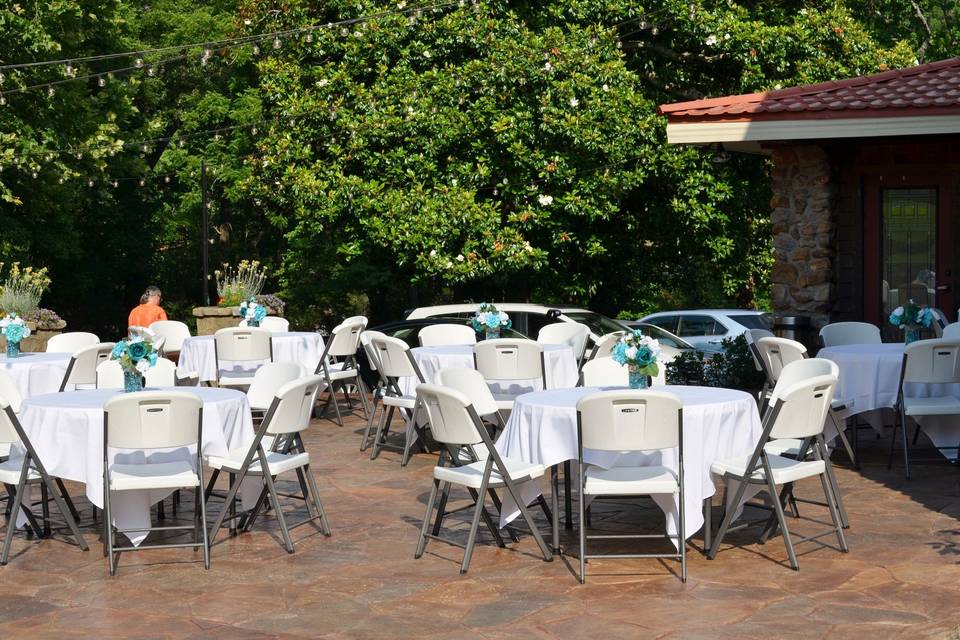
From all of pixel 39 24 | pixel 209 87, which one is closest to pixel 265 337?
pixel 39 24

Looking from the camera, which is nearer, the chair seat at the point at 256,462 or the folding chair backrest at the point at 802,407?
the folding chair backrest at the point at 802,407

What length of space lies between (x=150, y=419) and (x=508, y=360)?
4006mm

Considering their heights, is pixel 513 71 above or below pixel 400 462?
above

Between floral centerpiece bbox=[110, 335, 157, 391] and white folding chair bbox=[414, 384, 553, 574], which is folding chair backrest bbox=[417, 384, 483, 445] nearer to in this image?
white folding chair bbox=[414, 384, 553, 574]

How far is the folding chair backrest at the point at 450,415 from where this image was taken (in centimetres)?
668

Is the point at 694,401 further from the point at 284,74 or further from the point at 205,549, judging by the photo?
the point at 284,74

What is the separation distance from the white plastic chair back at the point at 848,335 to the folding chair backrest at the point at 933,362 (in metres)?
1.63

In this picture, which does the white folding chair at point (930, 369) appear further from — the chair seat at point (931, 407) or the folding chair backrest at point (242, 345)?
the folding chair backrest at point (242, 345)

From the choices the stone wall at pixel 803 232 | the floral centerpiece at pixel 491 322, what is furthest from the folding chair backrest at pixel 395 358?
the stone wall at pixel 803 232

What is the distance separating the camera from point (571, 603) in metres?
6.06

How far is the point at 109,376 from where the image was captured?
880 centimetres

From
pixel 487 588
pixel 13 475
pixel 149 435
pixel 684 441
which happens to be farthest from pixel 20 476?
pixel 684 441

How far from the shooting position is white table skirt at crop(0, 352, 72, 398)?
10.7 meters

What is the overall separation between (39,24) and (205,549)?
18.3 m
